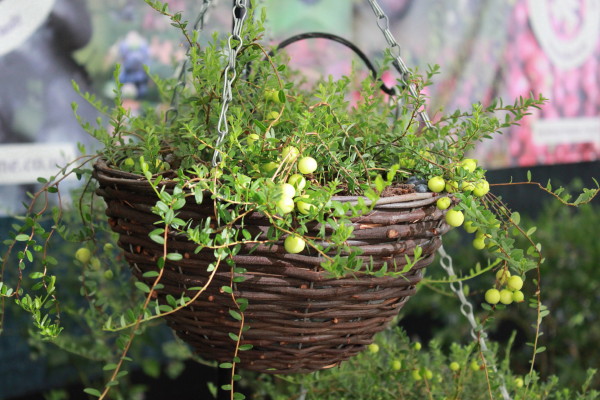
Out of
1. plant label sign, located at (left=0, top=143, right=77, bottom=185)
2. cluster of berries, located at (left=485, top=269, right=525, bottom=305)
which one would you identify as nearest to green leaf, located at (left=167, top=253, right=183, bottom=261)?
cluster of berries, located at (left=485, top=269, right=525, bottom=305)

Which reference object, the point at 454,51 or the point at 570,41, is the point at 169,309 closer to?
the point at 454,51

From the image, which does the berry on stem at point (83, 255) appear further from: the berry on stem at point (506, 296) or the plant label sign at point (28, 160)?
the plant label sign at point (28, 160)

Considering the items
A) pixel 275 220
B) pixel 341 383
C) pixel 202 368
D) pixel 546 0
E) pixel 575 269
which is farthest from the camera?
pixel 546 0

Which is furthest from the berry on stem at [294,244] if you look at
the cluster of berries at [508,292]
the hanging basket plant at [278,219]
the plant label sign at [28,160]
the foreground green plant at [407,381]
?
the plant label sign at [28,160]

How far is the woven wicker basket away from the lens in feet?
1.99

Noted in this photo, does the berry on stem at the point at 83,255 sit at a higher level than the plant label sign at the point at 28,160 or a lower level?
lower

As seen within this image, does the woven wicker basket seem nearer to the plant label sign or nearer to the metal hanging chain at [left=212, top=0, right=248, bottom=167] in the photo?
the metal hanging chain at [left=212, top=0, right=248, bottom=167]

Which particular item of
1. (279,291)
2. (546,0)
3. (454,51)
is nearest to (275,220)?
(279,291)

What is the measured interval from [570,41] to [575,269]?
1.32 metres

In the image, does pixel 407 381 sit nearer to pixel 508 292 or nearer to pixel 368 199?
pixel 508 292

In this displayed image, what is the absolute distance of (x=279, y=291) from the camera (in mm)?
619

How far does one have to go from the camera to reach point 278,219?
56 cm

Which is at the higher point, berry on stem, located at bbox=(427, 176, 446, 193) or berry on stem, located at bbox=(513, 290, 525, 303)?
berry on stem, located at bbox=(427, 176, 446, 193)

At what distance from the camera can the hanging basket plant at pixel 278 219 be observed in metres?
0.58
